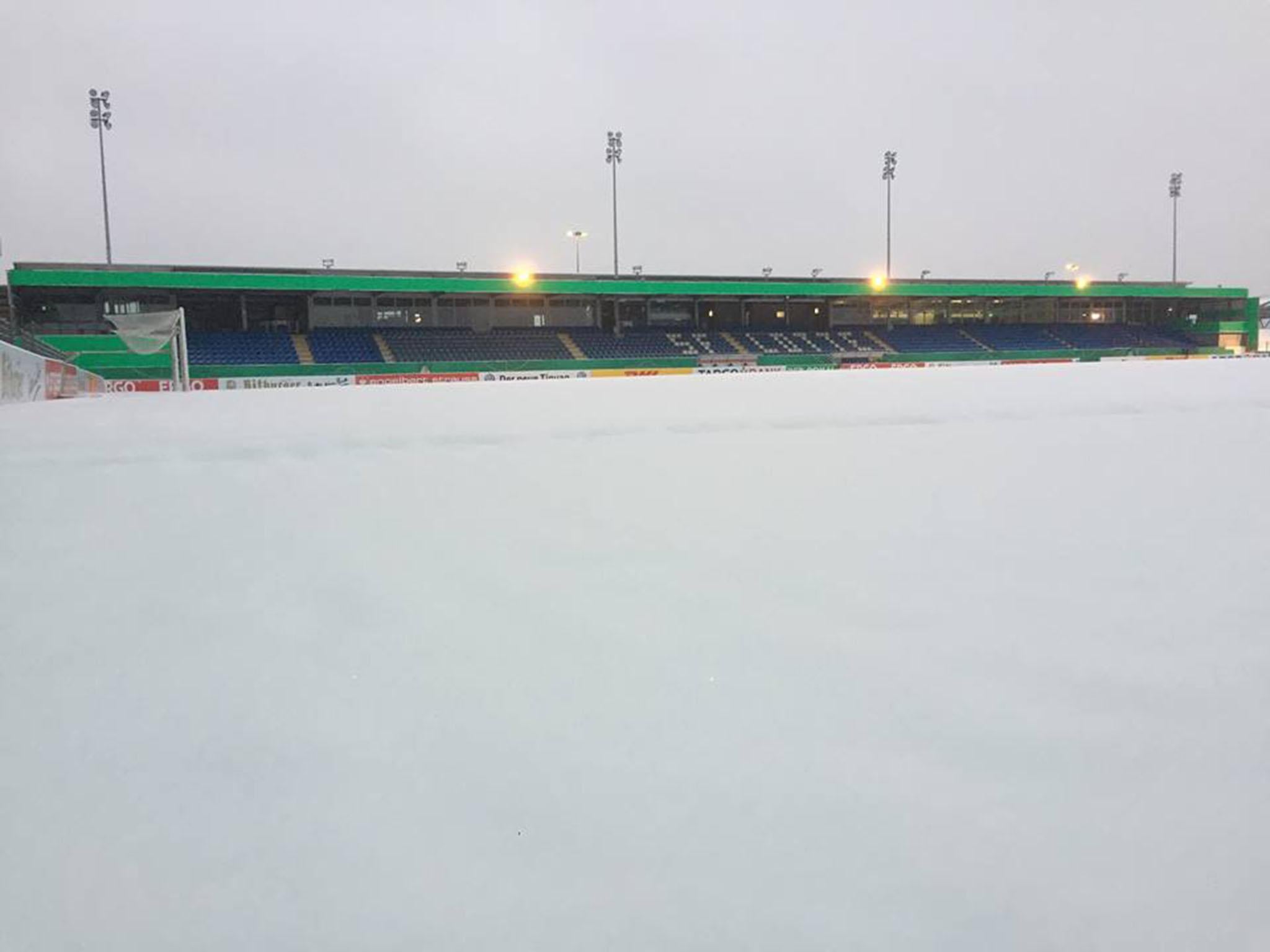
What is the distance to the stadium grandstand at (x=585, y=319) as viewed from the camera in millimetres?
28953

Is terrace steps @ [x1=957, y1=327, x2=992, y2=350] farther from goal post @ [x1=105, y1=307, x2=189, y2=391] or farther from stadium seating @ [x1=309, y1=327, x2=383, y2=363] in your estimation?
goal post @ [x1=105, y1=307, x2=189, y2=391]

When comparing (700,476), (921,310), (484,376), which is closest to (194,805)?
(700,476)

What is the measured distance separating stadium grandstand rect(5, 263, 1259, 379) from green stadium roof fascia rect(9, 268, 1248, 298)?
7 centimetres

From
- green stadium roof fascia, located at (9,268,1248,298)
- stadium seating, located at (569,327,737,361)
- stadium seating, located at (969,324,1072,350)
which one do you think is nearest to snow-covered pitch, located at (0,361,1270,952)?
green stadium roof fascia, located at (9,268,1248,298)

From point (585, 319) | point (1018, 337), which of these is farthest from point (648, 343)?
point (1018, 337)

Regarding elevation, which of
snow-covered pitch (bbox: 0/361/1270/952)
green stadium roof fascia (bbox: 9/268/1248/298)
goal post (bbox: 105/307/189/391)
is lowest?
snow-covered pitch (bbox: 0/361/1270/952)

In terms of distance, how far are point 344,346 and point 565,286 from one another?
958 centimetres

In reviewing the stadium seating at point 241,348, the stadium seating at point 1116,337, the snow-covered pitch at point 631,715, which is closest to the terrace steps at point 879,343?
the stadium seating at point 1116,337

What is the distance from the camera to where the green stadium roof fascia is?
28.3 metres

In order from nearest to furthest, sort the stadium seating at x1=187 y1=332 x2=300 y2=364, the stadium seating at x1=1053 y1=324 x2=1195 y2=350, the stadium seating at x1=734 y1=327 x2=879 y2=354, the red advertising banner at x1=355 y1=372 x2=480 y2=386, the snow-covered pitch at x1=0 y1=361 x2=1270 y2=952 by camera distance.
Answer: the snow-covered pitch at x1=0 y1=361 x2=1270 y2=952, the red advertising banner at x1=355 y1=372 x2=480 y2=386, the stadium seating at x1=187 y1=332 x2=300 y2=364, the stadium seating at x1=734 y1=327 x2=879 y2=354, the stadium seating at x1=1053 y1=324 x2=1195 y2=350

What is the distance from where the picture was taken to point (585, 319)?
3903 cm

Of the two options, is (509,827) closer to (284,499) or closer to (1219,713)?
(1219,713)

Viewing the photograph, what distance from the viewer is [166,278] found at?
95.3ft

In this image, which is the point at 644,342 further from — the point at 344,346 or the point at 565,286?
the point at 344,346
